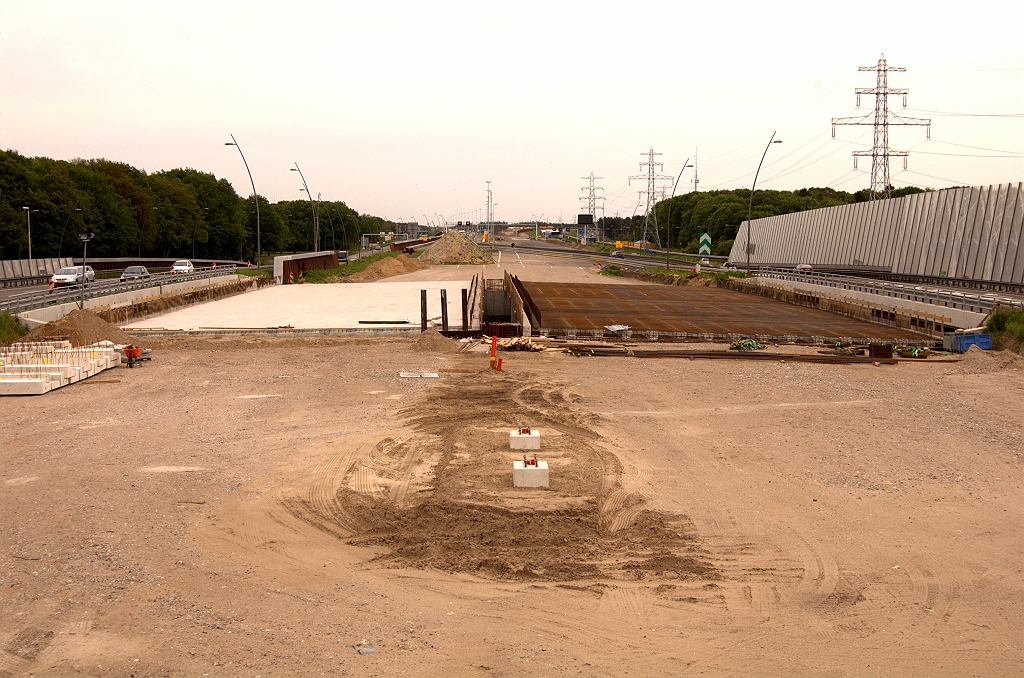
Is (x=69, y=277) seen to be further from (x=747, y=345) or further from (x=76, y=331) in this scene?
(x=747, y=345)

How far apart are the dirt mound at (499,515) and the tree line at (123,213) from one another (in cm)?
6301

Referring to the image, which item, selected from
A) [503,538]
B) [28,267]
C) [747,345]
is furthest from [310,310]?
[28,267]

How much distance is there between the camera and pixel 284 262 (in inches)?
2491

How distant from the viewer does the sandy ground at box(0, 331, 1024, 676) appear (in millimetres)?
7668

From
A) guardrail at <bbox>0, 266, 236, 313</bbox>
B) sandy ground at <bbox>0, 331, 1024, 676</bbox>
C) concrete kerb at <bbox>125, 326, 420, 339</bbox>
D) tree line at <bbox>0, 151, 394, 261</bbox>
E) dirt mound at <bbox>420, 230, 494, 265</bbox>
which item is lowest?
sandy ground at <bbox>0, 331, 1024, 676</bbox>

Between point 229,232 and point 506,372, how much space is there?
9270 cm

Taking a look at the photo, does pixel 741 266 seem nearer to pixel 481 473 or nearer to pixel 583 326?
pixel 583 326

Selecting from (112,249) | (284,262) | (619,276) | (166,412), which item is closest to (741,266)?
(619,276)

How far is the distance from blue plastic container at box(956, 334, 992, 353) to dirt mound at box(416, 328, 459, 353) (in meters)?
18.0

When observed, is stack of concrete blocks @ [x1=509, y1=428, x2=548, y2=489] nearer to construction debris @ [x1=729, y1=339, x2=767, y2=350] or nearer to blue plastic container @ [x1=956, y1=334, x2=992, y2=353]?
construction debris @ [x1=729, y1=339, x2=767, y2=350]

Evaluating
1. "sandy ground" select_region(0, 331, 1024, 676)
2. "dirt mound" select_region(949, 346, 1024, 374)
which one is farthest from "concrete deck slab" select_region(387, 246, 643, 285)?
"sandy ground" select_region(0, 331, 1024, 676)

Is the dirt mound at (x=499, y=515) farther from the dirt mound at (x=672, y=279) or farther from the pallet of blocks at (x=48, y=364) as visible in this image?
the dirt mound at (x=672, y=279)

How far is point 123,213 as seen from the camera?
78.4 m

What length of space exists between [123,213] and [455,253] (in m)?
38.0
